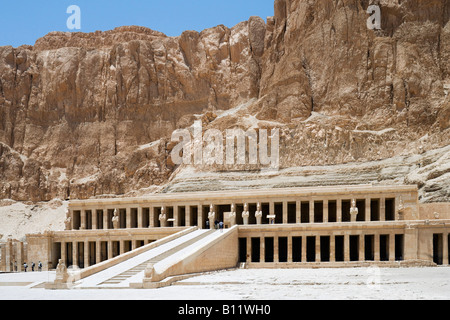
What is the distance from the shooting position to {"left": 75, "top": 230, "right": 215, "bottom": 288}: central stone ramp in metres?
32.6

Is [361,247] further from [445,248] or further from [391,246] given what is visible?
[445,248]

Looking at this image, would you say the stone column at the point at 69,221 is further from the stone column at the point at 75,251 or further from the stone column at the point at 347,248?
the stone column at the point at 347,248

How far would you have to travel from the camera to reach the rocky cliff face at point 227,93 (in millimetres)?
89250

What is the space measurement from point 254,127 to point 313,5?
22343 mm

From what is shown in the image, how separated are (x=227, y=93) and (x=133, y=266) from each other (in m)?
80.0

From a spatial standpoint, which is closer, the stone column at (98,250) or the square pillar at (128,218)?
the stone column at (98,250)

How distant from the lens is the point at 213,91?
116 m

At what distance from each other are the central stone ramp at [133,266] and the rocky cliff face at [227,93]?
3409 cm

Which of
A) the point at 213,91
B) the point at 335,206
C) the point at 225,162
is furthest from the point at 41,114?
the point at 335,206

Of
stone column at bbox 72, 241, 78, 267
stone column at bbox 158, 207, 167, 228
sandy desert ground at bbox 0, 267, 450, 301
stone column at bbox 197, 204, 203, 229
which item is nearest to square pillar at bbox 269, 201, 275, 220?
stone column at bbox 197, 204, 203, 229

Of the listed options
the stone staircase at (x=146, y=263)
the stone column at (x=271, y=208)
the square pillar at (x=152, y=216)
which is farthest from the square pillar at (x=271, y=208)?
the square pillar at (x=152, y=216)
